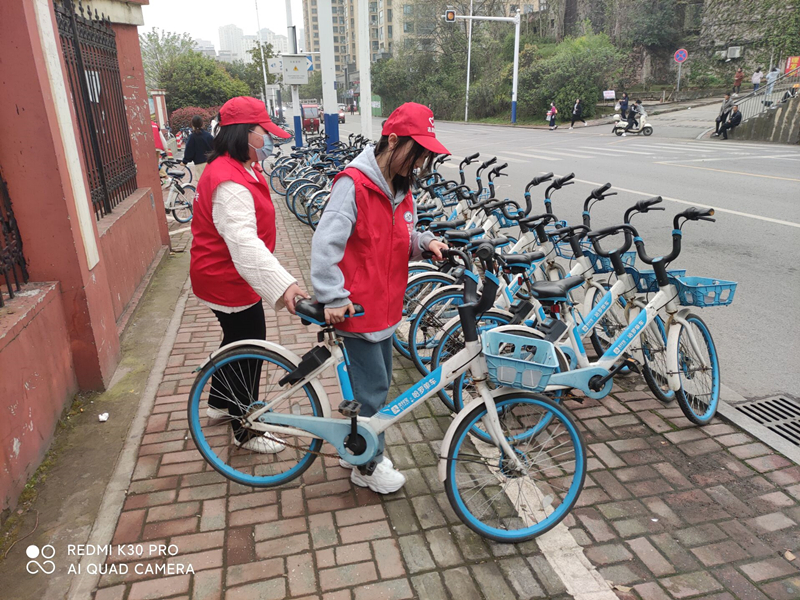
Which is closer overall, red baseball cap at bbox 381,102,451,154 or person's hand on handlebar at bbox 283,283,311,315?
red baseball cap at bbox 381,102,451,154

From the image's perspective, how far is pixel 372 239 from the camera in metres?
2.47

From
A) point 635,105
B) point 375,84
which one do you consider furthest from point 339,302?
point 375,84

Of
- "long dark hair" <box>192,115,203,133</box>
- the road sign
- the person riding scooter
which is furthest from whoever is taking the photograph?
the person riding scooter

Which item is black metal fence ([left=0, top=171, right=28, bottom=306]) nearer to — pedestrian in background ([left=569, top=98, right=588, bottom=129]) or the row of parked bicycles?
the row of parked bicycles

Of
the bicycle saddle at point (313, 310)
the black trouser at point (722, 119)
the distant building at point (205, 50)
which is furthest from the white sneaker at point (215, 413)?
the distant building at point (205, 50)

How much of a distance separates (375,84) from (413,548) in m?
62.7

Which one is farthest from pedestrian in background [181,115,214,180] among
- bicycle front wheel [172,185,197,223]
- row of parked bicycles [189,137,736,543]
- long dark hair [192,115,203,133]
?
row of parked bicycles [189,137,736,543]

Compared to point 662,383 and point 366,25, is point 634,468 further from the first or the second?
point 366,25

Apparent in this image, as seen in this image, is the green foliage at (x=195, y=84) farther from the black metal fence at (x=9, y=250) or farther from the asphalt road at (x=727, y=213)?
the black metal fence at (x=9, y=250)

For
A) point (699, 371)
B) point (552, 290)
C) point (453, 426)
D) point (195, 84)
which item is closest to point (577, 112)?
point (195, 84)

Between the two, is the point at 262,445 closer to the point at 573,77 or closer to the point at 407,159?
the point at 407,159

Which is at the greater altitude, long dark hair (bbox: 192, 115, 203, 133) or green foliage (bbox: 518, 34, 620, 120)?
green foliage (bbox: 518, 34, 620, 120)

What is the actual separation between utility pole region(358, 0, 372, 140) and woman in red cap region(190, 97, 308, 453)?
8.81 m

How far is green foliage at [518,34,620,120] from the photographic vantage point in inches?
1331
